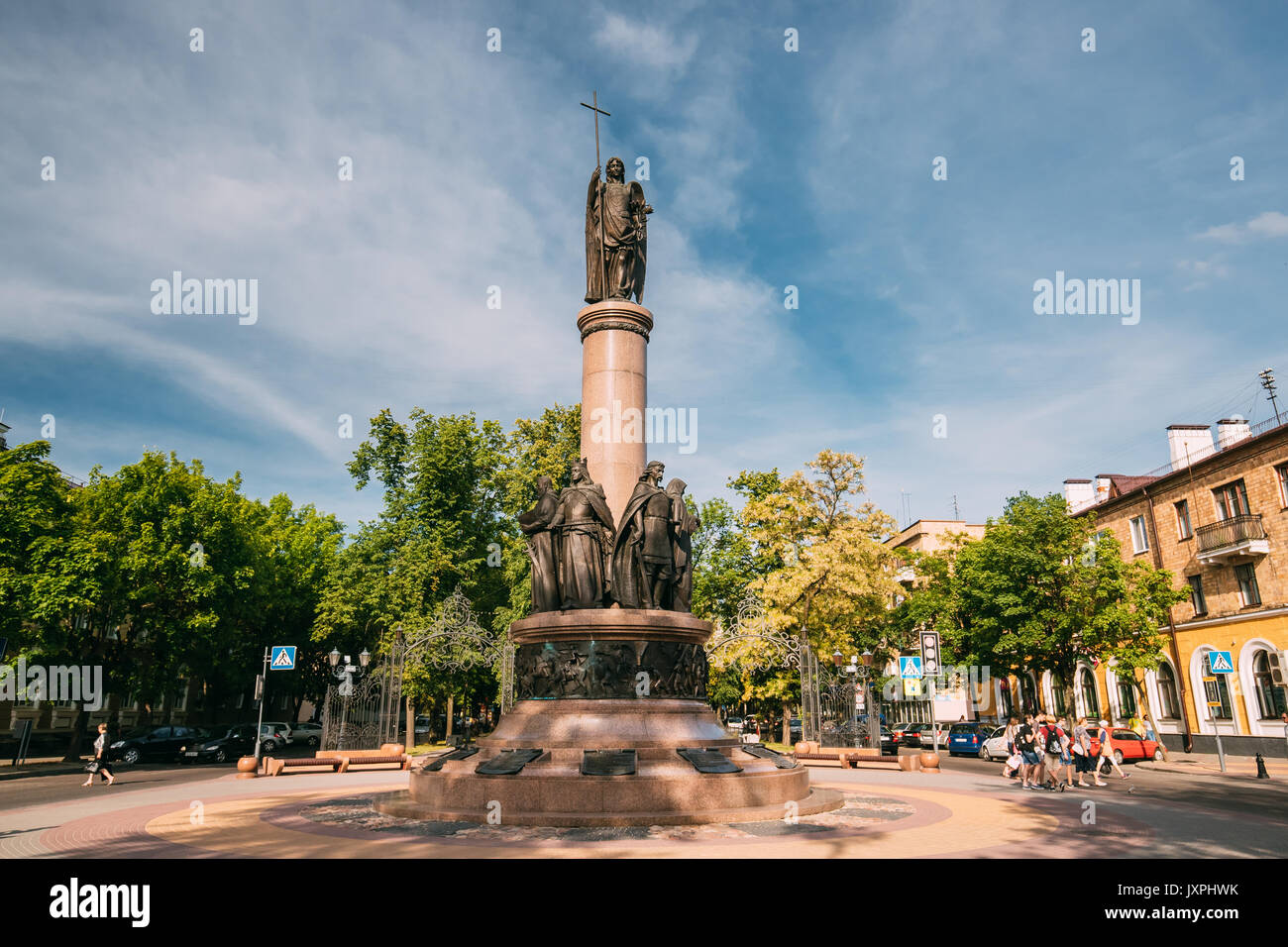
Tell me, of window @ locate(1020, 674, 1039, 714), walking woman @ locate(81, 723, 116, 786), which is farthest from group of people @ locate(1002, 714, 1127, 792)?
walking woman @ locate(81, 723, 116, 786)

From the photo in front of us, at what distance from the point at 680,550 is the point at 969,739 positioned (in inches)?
1105

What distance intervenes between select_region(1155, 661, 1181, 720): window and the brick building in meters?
0.05

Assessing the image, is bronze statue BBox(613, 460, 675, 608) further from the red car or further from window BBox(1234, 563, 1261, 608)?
window BBox(1234, 563, 1261, 608)

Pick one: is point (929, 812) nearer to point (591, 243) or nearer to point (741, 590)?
point (591, 243)

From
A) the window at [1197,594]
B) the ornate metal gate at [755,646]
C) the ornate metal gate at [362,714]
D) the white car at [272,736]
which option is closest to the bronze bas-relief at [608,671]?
the ornate metal gate at [362,714]

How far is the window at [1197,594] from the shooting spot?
36625 millimetres

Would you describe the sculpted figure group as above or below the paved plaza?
above

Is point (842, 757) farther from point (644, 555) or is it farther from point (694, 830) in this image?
point (694, 830)

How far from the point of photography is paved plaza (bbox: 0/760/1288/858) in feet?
28.9

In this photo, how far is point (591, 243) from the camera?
16.4 m

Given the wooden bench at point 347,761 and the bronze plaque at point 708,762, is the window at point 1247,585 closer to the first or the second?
the bronze plaque at point 708,762

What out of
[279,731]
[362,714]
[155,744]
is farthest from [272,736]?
[279,731]
